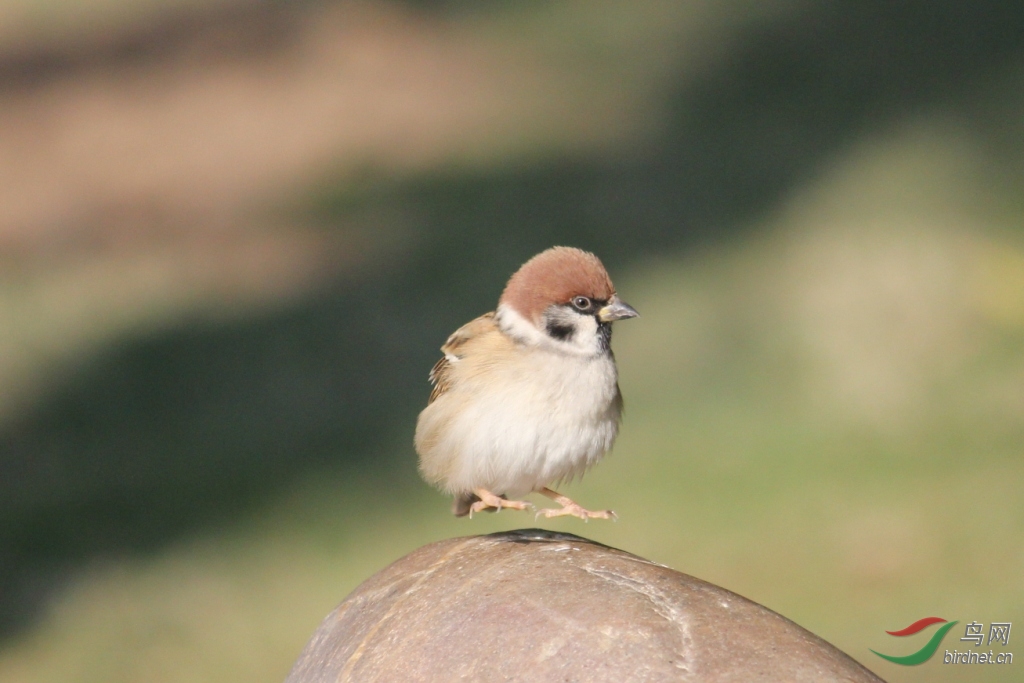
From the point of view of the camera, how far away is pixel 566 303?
4.27m

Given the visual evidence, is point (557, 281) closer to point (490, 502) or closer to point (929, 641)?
point (490, 502)

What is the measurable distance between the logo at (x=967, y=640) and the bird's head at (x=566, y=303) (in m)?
3.33

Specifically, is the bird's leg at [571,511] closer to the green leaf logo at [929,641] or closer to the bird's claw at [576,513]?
the bird's claw at [576,513]

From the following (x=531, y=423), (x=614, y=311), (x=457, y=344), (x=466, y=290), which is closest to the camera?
(x=531, y=423)

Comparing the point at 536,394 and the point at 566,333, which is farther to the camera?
the point at 566,333

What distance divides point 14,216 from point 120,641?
15.8ft

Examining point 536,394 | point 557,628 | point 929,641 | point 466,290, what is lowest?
point 557,628

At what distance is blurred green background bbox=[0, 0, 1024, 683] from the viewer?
24.8 feet

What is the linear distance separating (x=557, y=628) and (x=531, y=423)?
2.47ft

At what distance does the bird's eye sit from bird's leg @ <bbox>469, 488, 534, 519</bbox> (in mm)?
729

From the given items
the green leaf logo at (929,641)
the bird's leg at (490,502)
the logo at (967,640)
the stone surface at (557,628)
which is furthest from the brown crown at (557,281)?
the logo at (967,640)

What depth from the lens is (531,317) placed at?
434 centimetres

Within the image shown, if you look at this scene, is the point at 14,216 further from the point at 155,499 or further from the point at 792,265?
the point at 792,265

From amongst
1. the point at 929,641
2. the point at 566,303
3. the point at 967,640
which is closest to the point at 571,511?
the point at 566,303
